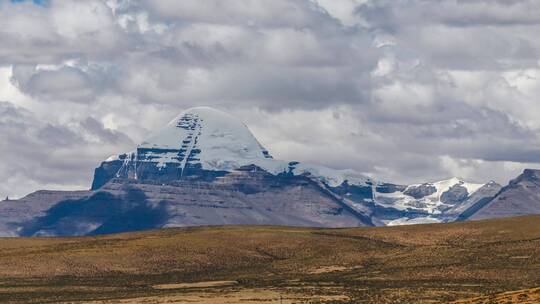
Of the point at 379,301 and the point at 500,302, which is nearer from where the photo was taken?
the point at 500,302

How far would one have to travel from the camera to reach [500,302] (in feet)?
424

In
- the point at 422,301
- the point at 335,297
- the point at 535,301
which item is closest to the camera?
the point at 535,301

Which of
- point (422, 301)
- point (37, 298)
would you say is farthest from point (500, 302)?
point (37, 298)

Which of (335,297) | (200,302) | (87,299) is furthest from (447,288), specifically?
(87,299)

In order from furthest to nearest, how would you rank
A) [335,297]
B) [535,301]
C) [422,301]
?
[335,297] < [422,301] < [535,301]

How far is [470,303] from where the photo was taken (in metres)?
130

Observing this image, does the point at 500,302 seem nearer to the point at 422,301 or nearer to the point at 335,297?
the point at 422,301

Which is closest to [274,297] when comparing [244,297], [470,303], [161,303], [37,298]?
[244,297]

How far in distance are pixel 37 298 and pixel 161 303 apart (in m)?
22.0

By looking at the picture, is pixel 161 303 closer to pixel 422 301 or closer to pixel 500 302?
pixel 422 301

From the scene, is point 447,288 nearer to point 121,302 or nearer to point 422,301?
point 422,301

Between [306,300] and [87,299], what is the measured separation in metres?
30.0

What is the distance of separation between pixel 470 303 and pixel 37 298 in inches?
3352

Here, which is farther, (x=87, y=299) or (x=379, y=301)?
(x=87, y=299)
